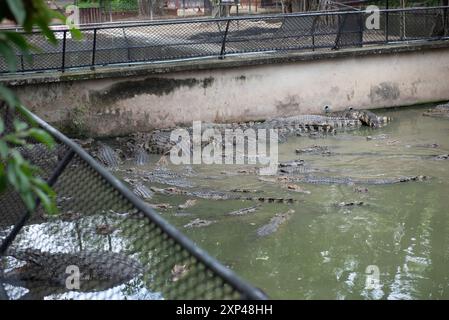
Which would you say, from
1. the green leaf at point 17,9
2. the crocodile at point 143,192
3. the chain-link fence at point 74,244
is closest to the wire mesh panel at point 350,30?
the crocodile at point 143,192

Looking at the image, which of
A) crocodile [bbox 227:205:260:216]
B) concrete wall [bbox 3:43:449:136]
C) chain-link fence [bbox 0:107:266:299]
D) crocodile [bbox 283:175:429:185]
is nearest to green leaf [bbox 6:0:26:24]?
chain-link fence [bbox 0:107:266:299]

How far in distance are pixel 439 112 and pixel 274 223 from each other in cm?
661

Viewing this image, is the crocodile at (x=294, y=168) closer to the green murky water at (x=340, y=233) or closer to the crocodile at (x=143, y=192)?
the green murky water at (x=340, y=233)

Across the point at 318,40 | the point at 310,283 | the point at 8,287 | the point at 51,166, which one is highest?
the point at 318,40

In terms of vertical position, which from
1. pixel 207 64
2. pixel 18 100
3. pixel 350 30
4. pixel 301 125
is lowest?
pixel 301 125

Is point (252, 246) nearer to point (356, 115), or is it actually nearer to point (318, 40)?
point (356, 115)

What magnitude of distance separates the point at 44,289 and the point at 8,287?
8.3 inches

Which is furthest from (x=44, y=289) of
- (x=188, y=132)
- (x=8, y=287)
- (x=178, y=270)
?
(x=188, y=132)

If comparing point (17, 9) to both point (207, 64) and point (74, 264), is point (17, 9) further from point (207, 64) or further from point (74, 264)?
point (207, 64)

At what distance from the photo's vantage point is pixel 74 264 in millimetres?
4008

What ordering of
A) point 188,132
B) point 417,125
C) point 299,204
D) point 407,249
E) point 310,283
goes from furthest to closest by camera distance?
point 417,125, point 188,132, point 299,204, point 407,249, point 310,283

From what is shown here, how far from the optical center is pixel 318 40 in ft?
39.3

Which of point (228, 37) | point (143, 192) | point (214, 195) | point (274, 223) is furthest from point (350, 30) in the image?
point (274, 223)

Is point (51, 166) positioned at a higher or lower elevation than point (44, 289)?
higher
